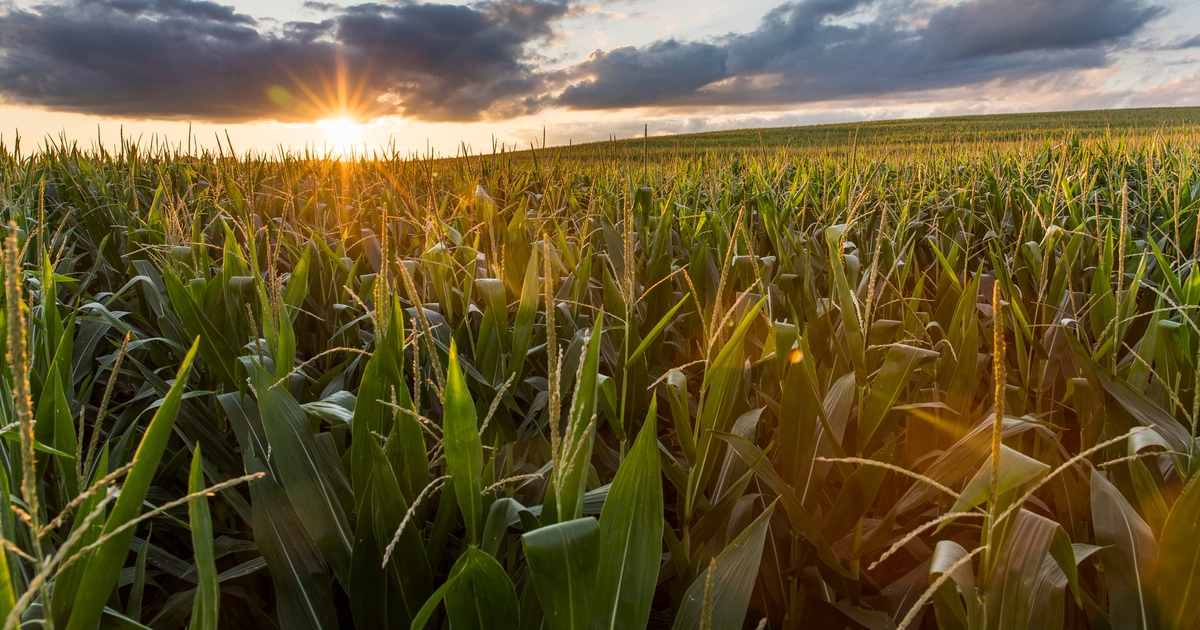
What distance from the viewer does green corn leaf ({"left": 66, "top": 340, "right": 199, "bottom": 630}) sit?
66cm

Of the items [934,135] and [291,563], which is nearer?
[291,563]

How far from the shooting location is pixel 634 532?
82 centimetres

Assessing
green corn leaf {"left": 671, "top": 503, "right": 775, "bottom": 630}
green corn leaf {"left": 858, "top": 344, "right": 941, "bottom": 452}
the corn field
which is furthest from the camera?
green corn leaf {"left": 858, "top": 344, "right": 941, "bottom": 452}

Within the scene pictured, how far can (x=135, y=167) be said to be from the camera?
16.9ft

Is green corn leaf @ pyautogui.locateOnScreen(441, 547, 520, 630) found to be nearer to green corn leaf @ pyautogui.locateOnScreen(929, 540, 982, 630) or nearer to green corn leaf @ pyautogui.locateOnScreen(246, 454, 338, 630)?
green corn leaf @ pyautogui.locateOnScreen(246, 454, 338, 630)

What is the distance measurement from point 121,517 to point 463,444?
14.6 inches

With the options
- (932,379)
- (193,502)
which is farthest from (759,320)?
(193,502)

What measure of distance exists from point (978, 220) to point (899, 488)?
120 inches

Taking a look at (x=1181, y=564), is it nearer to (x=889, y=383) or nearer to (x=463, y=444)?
(x=889, y=383)

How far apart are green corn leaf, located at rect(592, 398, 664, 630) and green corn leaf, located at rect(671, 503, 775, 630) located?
12cm

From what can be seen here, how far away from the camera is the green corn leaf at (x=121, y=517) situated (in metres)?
0.66

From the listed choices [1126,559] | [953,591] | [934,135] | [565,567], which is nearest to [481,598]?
[565,567]

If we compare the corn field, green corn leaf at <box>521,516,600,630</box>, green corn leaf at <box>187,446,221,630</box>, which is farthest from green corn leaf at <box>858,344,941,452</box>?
green corn leaf at <box>187,446,221,630</box>

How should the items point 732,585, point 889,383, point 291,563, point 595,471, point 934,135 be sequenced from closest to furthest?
point 732,585 → point 291,563 → point 889,383 → point 595,471 → point 934,135
